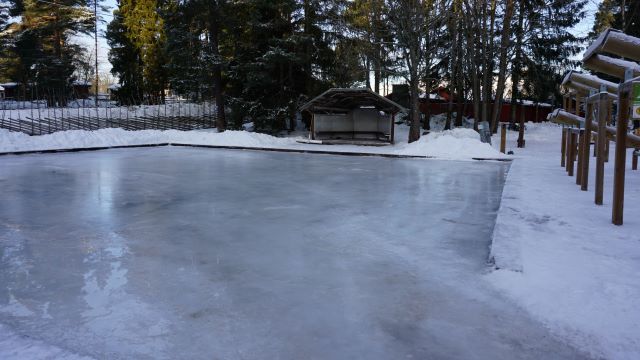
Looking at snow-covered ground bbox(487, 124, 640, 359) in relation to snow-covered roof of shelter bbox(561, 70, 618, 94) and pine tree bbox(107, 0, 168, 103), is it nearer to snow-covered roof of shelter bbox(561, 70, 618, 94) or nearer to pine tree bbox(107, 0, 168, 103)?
snow-covered roof of shelter bbox(561, 70, 618, 94)

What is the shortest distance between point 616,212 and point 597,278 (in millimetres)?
2242

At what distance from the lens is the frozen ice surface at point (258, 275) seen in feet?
10.3

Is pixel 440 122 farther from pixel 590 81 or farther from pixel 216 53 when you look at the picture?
pixel 590 81

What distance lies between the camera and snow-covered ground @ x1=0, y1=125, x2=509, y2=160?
17737 mm

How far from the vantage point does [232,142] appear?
22.5 meters

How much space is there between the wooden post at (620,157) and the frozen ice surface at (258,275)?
143 centimetres

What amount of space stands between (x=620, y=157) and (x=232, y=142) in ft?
60.0

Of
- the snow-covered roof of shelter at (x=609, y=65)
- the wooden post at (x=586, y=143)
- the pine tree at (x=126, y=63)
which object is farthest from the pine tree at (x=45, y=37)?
the snow-covered roof of shelter at (x=609, y=65)

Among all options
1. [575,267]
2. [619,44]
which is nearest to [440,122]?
[619,44]

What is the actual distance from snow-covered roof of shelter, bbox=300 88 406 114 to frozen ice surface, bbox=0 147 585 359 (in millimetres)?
12627

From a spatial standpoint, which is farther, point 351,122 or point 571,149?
point 351,122

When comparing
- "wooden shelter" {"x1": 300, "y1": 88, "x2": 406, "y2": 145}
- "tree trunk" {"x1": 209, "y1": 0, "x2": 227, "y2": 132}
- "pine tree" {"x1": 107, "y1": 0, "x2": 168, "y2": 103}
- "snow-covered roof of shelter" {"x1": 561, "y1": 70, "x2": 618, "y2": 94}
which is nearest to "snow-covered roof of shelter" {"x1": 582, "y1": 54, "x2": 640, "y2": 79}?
"snow-covered roof of shelter" {"x1": 561, "y1": 70, "x2": 618, "y2": 94}

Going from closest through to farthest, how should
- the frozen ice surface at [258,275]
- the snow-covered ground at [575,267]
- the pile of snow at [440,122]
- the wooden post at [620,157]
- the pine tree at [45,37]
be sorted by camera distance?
the frozen ice surface at [258,275] → the snow-covered ground at [575,267] → the wooden post at [620,157] → the pile of snow at [440,122] → the pine tree at [45,37]

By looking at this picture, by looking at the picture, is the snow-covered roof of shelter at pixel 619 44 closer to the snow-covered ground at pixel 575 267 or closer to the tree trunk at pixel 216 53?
the snow-covered ground at pixel 575 267
